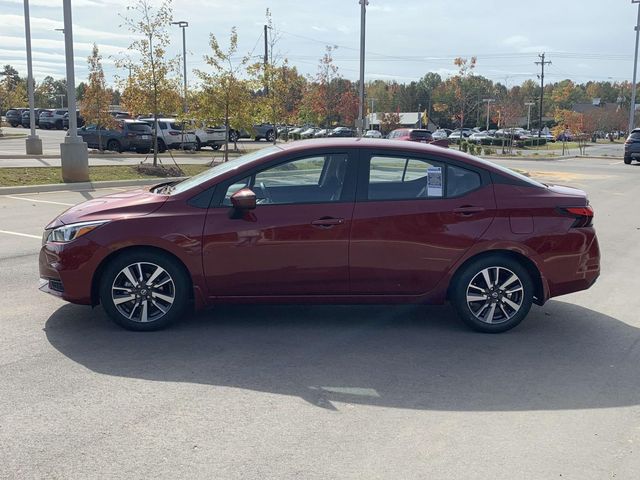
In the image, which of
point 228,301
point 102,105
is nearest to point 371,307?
point 228,301

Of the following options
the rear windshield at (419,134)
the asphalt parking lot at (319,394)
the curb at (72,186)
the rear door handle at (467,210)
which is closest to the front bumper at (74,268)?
the asphalt parking lot at (319,394)

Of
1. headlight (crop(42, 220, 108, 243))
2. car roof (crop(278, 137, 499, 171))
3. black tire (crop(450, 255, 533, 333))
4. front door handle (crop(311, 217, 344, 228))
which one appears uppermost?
car roof (crop(278, 137, 499, 171))

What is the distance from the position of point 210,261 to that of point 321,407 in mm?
1798

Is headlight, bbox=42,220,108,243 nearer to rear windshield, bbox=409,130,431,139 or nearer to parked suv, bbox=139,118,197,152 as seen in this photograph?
parked suv, bbox=139,118,197,152

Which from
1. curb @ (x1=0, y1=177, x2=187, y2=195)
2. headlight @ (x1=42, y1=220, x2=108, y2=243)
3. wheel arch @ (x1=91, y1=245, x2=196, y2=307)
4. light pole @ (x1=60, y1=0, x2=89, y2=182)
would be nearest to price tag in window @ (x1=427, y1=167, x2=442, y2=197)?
wheel arch @ (x1=91, y1=245, x2=196, y2=307)

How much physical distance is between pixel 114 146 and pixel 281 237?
2695cm

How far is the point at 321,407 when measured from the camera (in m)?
4.26

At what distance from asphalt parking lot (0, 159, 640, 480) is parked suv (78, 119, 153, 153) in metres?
24.4

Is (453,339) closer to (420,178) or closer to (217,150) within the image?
(420,178)

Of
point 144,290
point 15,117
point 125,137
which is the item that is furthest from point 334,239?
point 15,117

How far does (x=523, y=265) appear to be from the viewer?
5.86 meters

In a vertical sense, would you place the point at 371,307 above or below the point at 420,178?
below

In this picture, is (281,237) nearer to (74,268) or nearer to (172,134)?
(74,268)

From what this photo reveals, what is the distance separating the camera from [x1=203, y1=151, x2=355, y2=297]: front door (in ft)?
18.2
